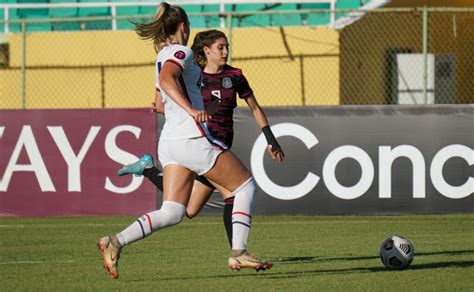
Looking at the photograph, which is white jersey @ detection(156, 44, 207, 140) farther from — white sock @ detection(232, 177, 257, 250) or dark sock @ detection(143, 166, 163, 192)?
dark sock @ detection(143, 166, 163, 192)

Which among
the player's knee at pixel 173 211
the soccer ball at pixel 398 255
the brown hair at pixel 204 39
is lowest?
the soccer ball at pixel 398 255

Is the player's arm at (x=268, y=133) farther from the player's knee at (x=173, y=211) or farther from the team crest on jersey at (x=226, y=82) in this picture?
the player's knee at (x=173, y=211)

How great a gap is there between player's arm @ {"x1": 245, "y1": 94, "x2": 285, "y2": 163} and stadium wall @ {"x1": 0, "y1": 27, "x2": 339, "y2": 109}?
8929 millimetres

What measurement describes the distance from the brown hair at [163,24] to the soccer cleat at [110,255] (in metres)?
1.51

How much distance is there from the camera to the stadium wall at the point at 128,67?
18.7 meters

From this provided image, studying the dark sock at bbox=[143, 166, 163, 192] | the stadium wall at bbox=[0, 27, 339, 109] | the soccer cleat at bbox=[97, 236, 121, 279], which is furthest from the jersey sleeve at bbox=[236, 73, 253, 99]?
the stadium wall at bbox=[0, 27, 339, 109]

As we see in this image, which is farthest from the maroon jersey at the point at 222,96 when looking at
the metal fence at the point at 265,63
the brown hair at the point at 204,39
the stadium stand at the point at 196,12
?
the stadium stand at the point at 196,12

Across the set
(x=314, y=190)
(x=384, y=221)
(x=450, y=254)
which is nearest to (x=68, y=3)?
(x=314, y=190)

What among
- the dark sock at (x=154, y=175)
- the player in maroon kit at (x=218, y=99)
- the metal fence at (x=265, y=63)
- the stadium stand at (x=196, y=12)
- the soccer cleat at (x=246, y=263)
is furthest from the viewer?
the stadium stand at (x=196, y=12)

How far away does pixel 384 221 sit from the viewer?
15.1 m

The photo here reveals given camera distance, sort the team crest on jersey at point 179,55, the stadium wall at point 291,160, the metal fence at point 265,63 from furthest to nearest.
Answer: the metal fence at point 265,63, the stadium wall at point 291,160, the team crest on jersey at point 179,55

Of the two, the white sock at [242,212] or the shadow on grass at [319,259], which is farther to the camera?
the shadow on grass at [319,259]

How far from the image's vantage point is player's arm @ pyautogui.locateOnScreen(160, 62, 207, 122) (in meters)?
7.91

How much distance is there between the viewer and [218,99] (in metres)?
10.4
